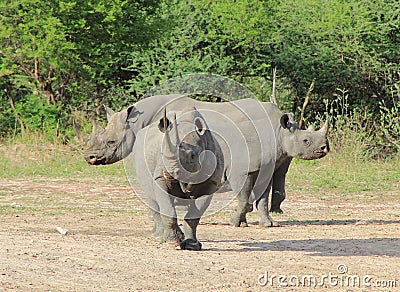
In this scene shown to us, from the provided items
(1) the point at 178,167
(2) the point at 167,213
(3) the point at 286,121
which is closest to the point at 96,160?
(2) the point at 167,213

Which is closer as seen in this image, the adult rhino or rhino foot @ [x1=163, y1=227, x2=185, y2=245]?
rhino foot @ [x1=163, y1=227, x2=185, y2=245]

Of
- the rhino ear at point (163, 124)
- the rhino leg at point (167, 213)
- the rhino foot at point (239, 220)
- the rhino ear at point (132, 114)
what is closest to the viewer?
the rhino ear at point (163, 124)

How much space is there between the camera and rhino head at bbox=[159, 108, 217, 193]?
7129mm

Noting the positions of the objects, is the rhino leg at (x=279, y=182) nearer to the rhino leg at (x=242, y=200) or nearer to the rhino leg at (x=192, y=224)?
the rhino leg at (x=242, y=200)

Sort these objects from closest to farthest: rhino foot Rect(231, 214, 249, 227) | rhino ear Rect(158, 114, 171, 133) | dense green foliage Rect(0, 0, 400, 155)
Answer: rhino ear Rect(158, 114, 171, 133), rhino foot Rect(231, 214, 249, 227), dense green foliage Rect(0, 0, 400, 155)

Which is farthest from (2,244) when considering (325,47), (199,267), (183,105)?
(325,47)

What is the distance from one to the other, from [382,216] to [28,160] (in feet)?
27.5

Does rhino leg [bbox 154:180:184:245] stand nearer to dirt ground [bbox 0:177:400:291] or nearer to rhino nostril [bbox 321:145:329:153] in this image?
dirt ground [bbox 0:177:400:291]

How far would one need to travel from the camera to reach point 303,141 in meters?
9.67

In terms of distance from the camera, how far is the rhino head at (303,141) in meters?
9.59

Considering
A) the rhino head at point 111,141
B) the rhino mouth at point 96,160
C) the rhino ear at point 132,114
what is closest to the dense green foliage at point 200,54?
the rhino ear at point 132,114

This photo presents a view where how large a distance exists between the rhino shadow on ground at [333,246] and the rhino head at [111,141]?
146 centimetres

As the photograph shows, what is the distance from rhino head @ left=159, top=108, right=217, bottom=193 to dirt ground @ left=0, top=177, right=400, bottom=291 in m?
0.76

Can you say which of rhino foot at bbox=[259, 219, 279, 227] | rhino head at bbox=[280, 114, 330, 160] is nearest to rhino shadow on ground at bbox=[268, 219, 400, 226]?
rhino foot at bbox=[259, 219, 279, 227]
